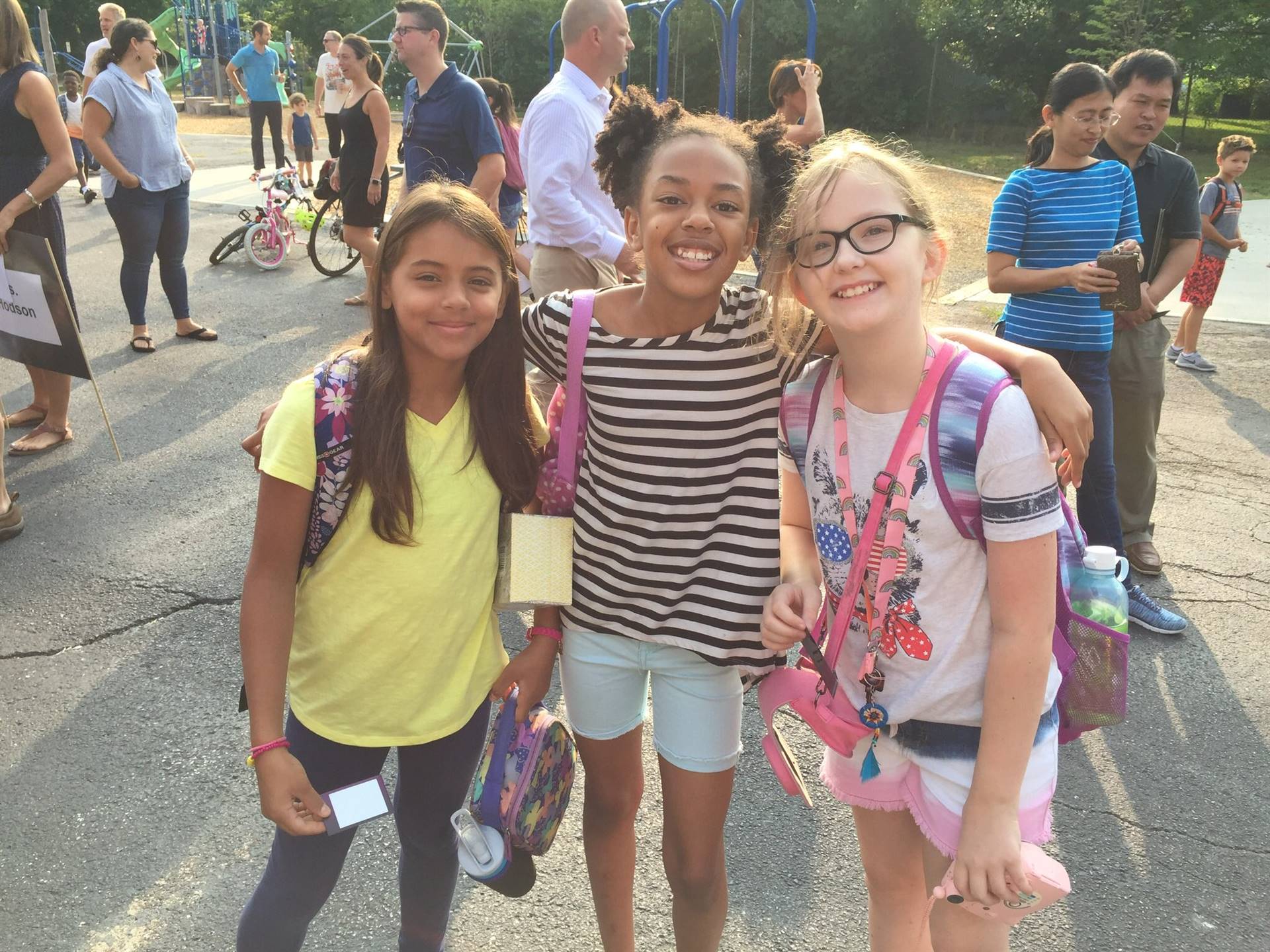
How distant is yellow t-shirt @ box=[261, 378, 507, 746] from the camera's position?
5.84 feet

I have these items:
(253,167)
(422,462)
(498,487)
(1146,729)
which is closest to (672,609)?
(498,487)

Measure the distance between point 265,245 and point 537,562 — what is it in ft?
28.9

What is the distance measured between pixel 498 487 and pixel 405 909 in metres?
0.90

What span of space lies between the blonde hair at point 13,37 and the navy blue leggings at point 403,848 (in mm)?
4184

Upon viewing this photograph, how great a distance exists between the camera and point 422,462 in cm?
179

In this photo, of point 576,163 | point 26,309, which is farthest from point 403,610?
point 26,309

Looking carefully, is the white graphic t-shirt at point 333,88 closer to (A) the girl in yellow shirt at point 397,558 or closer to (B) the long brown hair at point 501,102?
(B) the long brown hair at point 501,102

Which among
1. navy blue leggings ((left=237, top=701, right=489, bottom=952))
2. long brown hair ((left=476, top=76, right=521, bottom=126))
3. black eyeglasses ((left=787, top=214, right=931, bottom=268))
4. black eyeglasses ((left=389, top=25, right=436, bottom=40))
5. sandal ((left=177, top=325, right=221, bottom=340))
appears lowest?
sandal ((left=177, top=325, right=221, bottom=340))

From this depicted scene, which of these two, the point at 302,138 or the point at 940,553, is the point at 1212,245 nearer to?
the point at 940,553

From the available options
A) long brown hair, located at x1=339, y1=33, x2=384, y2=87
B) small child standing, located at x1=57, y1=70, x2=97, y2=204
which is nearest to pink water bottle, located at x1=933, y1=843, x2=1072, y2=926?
long brown hair, located at x1=339, y1=33, x2=384, y2=87

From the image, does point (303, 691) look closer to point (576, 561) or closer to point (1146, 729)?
point (576, 561)

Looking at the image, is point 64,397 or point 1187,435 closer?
point 64,397

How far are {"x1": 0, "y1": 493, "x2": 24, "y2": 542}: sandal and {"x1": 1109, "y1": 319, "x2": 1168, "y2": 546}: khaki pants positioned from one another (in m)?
4.60

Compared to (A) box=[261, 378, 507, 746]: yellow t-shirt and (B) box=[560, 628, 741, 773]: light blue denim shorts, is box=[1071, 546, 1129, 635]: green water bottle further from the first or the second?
(A) box=[261, 378, 507, 746]: yellow t-shirt
